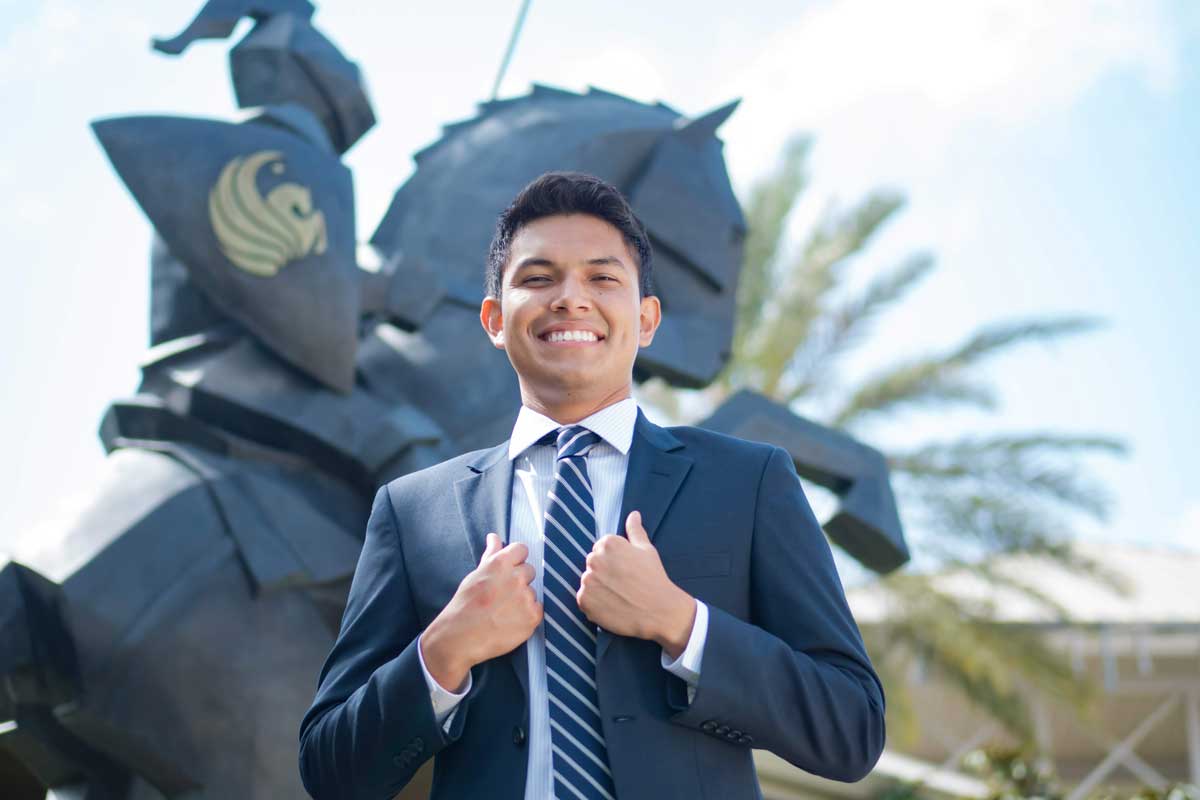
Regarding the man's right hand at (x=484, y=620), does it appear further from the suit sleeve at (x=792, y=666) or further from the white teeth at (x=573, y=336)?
the white teeth at (x=573, y=336)

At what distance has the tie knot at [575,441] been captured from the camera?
1.95 m

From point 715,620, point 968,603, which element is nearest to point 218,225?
point 715,620

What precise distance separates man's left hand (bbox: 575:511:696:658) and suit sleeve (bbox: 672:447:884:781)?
46 millimetres

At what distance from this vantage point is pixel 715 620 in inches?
67.3

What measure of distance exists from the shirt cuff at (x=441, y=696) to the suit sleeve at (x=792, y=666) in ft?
0.95

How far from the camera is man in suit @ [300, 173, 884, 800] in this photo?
170 centimetres

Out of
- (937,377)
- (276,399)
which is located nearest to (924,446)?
(937,377)

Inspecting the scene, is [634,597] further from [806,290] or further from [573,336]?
[806,290]

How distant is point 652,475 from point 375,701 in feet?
1.64

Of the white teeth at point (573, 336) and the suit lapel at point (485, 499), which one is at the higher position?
the white teeth at point (573, 336)

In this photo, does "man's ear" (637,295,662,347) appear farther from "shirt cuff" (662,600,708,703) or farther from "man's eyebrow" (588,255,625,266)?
"shirt cuff" (662,600,708,703)

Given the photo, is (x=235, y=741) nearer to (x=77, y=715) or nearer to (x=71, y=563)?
(x=77, y=715)

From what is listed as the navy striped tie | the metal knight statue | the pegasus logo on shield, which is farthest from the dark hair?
the pegasus logo on shield

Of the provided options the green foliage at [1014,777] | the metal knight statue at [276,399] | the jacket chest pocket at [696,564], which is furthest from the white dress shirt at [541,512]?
the green foliage at [1014,777]
